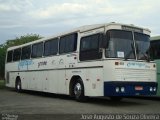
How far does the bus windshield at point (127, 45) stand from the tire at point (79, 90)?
2569mm

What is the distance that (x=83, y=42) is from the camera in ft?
57.3

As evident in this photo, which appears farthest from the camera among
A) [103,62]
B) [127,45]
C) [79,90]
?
[79,90]

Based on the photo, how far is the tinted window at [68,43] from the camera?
59.9 ft

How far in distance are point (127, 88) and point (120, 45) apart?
1739mm

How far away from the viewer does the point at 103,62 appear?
15.6 metres

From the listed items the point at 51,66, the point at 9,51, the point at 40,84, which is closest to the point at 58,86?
the point at 51,66

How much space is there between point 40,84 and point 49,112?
949 centimetres

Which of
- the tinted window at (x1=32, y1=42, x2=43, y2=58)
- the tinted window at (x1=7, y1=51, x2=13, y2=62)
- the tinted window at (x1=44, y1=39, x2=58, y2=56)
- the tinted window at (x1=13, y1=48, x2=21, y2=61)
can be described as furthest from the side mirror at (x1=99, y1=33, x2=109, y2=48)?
the tinted window at (x1=7, y1=51, x2=13, y2=62)

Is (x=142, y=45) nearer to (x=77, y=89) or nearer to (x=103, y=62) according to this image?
(x=103, y=62)

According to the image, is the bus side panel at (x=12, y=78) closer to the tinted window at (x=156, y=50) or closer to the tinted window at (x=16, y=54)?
the tinted window at (x=16, y=54)

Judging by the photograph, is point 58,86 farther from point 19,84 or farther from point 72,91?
point 19,84

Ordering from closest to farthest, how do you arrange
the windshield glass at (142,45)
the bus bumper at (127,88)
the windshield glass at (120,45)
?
the bus bumper at (127,88), the windshield glass at (120,45), the windshield glass at (142,45)

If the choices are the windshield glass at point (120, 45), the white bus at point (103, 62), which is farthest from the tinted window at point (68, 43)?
the windshield glass at point (120, 45)

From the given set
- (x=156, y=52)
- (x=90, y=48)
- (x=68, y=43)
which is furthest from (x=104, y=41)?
(x=156, y=52)
